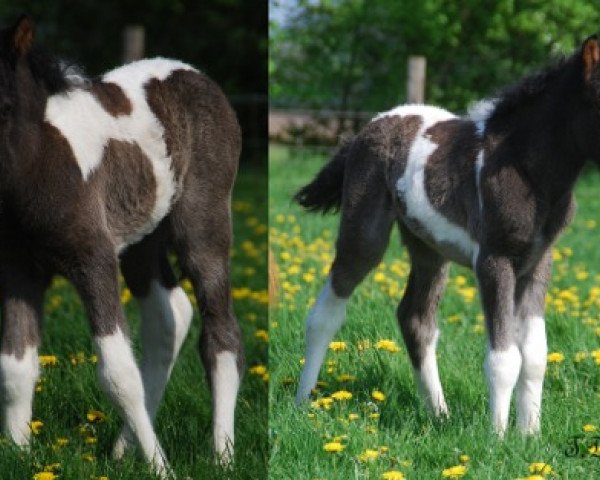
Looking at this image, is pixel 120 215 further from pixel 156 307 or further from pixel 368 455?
pixel 368 455

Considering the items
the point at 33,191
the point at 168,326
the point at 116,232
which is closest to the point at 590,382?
the point at 168,326

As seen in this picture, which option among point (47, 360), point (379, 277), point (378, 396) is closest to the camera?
point (378, 396)

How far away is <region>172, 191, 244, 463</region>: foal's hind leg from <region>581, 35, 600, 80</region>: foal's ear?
45.2 inches

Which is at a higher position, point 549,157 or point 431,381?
point 549,157

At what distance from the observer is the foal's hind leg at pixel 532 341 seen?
320cm

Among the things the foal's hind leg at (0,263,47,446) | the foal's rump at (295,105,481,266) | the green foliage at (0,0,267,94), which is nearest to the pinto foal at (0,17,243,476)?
the foal's hind leg at (0,263,47,446)

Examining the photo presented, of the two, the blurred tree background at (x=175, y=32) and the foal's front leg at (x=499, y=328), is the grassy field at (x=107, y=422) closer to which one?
the foal's front leg at (x=499, y=328)

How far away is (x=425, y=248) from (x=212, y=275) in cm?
90

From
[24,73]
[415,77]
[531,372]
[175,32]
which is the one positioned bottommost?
[175,32]

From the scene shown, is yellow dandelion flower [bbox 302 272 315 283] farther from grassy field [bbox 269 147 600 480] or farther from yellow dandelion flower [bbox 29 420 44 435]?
yellow dandelion flower [bbox 29 420 44 435]

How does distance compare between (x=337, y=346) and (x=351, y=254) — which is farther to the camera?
(x=351, y=254)

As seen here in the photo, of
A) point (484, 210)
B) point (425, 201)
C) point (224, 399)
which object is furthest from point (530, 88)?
point (224, 399)

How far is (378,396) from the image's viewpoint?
10.5ft

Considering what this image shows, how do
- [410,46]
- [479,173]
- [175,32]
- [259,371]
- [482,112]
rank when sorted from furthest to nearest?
1. [175,32]
2. [410,46]
3. [259,371]
4. [482,112]
5. [479,173]
